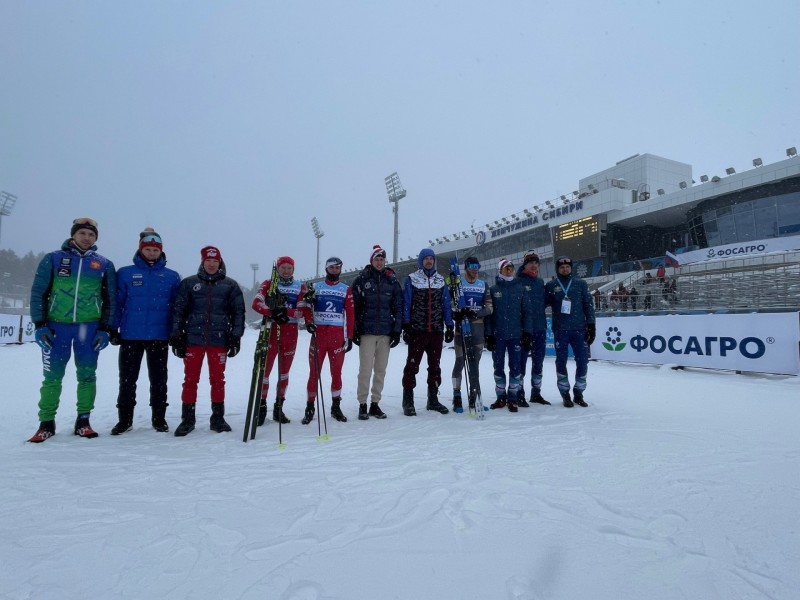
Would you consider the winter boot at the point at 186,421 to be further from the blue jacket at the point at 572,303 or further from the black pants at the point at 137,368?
the blue jacket at the point at 572,303

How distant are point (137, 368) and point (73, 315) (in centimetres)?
81

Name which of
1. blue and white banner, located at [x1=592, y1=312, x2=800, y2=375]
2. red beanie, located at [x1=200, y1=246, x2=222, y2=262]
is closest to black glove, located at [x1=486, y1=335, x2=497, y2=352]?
red beanie, located at [x1=200, y1=246, x2=222, y2=262]

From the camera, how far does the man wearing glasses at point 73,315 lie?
402 cm

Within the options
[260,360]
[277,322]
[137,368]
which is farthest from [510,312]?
[137,368]

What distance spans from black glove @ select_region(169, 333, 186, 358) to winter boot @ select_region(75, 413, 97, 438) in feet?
3.46

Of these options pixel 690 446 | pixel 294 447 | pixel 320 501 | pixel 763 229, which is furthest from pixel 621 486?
pixel 763 229

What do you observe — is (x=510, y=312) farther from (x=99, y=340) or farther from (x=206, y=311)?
(x=99, y=340)

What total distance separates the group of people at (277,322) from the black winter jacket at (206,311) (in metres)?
0.01

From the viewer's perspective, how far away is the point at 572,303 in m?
5.92

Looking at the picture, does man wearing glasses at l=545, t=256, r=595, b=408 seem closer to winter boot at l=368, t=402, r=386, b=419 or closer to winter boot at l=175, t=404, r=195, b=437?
winter boot at l=368, t=402, r=386, b=419

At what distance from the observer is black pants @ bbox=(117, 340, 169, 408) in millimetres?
4352

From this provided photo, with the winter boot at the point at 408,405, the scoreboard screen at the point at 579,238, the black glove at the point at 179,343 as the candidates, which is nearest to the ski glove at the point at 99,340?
the black glove at the point at 179,343

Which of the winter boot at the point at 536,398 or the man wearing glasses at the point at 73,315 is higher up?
the man wearing glasses at the point at 73,315

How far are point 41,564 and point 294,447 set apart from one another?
2.01 m
